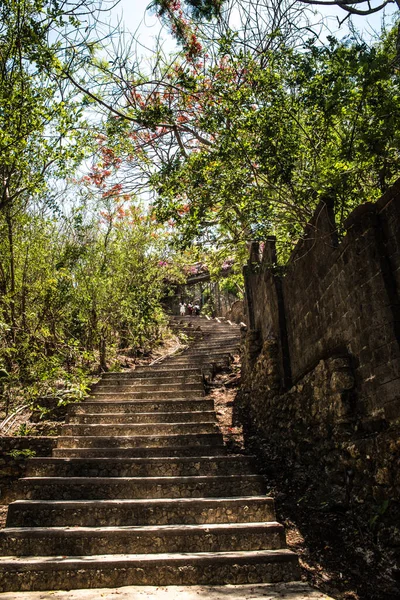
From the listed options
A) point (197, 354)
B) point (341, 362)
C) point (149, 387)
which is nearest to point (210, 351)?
point (197, 354)

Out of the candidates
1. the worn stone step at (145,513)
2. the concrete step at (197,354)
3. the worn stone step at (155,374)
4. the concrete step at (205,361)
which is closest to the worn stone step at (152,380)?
the worn stone step at (155,374)

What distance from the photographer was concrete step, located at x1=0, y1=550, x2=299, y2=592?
3.18m

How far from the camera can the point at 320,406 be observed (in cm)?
418

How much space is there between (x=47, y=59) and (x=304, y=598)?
576cm

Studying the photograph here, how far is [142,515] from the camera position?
3.90 m

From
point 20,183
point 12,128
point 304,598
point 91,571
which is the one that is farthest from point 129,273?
point 304,598

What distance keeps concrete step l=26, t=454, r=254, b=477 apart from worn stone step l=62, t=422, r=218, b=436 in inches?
34.6

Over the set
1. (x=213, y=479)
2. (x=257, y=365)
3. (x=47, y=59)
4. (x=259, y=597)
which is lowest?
(x=259, y=597)

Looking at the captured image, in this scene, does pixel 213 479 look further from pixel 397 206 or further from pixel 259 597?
pixel 397 206

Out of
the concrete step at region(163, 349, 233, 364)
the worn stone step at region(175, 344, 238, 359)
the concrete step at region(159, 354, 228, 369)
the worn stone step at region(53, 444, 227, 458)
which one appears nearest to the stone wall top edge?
the worn stone step at region(53, 444, 227, 458)

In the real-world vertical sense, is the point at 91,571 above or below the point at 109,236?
below

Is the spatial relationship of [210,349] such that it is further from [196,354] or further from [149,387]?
[149,387]

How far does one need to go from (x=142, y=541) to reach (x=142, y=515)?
1.21 ft

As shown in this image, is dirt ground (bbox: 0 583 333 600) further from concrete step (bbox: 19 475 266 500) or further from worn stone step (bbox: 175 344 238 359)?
worn stone step (bbox: 175 344 238 359)
